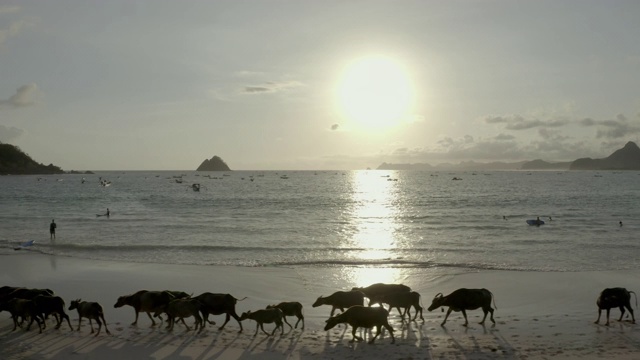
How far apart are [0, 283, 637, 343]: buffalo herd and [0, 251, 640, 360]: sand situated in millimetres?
345

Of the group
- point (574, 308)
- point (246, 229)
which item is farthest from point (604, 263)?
point (246, 229)

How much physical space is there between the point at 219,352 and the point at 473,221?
135 ft

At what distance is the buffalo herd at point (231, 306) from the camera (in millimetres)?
13516

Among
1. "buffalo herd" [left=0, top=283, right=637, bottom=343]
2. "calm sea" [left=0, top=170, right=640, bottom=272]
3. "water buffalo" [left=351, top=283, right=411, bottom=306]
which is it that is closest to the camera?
"buffalo herd" [left=0, top=283, right=637, bottom=343]

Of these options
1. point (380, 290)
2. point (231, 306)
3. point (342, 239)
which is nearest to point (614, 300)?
point (380, 290)

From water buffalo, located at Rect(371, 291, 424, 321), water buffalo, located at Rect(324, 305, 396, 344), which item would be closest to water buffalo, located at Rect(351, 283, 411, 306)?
water buffalo, located at Rect(371, 291, 424, 321)

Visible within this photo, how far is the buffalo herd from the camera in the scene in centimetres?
1352

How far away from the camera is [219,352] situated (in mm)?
12133

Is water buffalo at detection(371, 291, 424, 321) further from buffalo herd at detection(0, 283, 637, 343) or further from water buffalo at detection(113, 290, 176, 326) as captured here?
water buffalo at detection(113, 290, 176, 326)

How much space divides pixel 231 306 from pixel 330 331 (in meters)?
2.81

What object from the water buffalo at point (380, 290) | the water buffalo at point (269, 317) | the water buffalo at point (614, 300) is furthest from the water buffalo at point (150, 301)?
the water buffalo at point (614, 300)

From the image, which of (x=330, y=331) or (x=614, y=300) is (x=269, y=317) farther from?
(x=614, y=300)

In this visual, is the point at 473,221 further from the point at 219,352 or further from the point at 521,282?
the point at 219,352

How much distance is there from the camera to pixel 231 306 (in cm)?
1422
